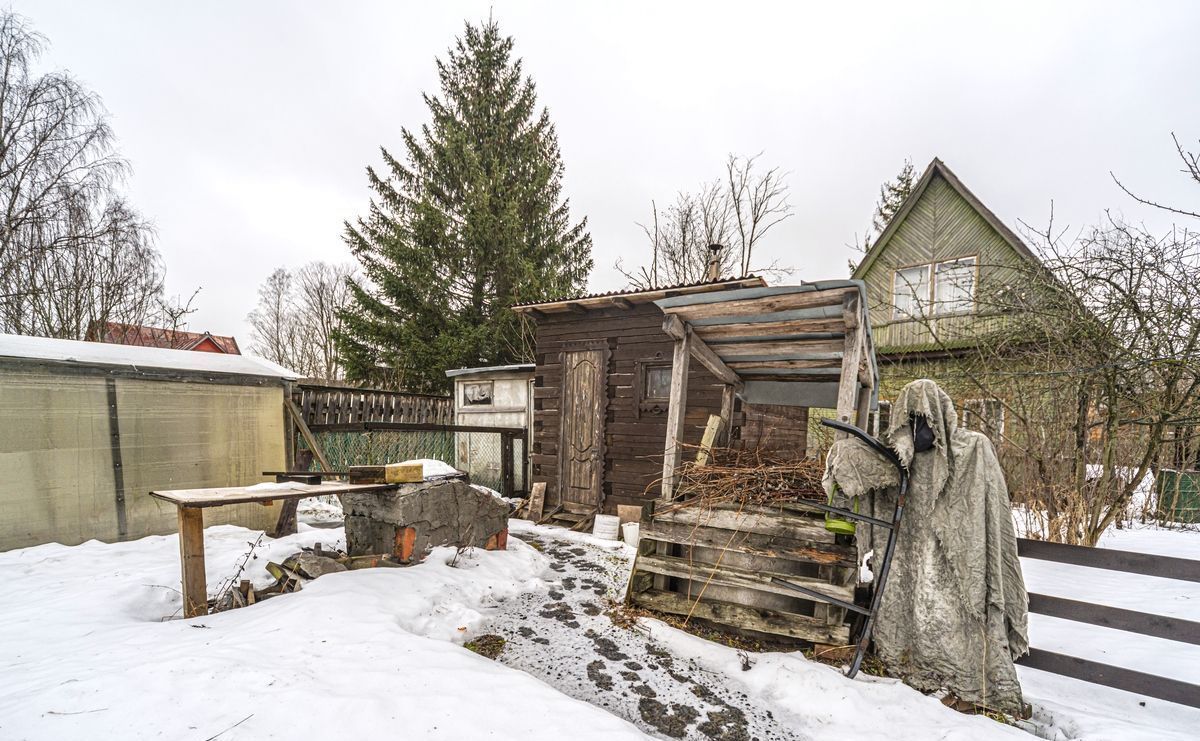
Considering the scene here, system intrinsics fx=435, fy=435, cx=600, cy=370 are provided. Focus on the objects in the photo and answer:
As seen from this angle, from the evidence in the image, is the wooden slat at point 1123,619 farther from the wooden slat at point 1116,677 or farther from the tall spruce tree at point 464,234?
the tall spruce tree at point 464,234

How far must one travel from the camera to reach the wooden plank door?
720cm

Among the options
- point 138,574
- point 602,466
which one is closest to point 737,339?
point 602,466

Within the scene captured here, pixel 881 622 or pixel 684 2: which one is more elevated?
pixel 684 2

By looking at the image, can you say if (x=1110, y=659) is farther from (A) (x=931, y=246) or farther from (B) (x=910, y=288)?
(A) (x=931, y=246)

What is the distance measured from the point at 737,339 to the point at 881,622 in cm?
231

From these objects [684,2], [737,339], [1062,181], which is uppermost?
[684,2]

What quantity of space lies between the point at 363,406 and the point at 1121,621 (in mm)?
9605

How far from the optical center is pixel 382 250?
1310cm

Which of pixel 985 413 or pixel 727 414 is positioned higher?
pixel 727 414

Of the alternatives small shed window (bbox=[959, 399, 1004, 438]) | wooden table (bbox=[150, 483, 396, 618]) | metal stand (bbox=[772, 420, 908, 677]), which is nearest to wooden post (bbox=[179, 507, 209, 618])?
wooden table (bbox=[150, 483, 396, 618])

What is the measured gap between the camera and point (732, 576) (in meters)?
3.26

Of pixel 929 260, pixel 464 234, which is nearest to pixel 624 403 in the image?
pixel 464 234

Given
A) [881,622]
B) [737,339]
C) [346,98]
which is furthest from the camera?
[346,98]

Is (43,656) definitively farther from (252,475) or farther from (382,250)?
(382,250)
